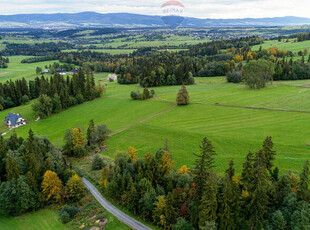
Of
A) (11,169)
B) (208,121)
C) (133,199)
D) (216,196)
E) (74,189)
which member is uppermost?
(216,196)

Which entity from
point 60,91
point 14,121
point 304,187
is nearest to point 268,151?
point 304,187

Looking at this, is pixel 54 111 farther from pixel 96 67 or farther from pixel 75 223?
pixel 96 67

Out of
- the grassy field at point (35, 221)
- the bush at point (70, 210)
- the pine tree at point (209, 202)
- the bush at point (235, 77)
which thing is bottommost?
the grassy field at point (35, 221)

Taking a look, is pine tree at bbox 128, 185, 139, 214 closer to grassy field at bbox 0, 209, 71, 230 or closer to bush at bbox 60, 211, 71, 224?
bush at bbox 60, 211, 71, 224

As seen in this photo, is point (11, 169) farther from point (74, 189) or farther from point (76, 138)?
A: point (76, 138)

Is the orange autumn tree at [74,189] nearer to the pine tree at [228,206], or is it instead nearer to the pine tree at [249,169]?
the pine tree at [228,206]

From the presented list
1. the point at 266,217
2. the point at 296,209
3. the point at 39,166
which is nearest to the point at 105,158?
the point at 39,166

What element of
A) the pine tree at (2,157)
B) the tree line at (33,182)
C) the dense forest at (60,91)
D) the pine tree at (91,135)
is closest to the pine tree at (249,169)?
the tree line at (33,182)
